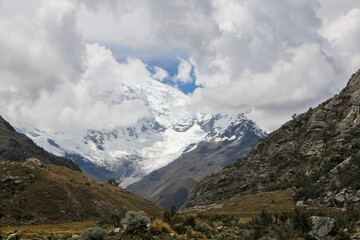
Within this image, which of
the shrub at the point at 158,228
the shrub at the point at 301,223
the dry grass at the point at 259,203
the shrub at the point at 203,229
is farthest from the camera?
the dry grass at the point at 259,203

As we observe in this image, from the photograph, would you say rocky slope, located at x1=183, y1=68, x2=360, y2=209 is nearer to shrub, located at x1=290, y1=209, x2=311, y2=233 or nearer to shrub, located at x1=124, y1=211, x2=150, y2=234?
shrub, located at x1=290, y1=209, x2=311, y2=233

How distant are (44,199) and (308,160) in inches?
3693

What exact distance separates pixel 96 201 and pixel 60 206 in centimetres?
1661

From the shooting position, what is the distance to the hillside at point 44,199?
69500 mm

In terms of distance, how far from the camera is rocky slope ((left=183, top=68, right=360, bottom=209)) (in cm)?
8756

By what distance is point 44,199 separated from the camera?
79.9m

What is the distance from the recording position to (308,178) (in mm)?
102250

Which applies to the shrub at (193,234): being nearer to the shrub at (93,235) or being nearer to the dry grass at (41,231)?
the shrub at (93,235)

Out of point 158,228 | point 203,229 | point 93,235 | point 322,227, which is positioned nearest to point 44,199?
point 93,235

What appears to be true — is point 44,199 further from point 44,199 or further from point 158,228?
point 158,228

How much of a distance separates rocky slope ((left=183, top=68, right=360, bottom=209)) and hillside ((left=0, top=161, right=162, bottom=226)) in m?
51.7

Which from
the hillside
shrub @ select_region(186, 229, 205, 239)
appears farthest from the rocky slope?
shrub @ select_region(186, 229, 205, 239)

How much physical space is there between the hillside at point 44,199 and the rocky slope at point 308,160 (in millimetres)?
51729

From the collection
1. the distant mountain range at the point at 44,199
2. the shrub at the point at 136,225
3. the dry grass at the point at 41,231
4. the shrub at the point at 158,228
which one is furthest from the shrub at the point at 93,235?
the distant mountain range at the point at 44,199
